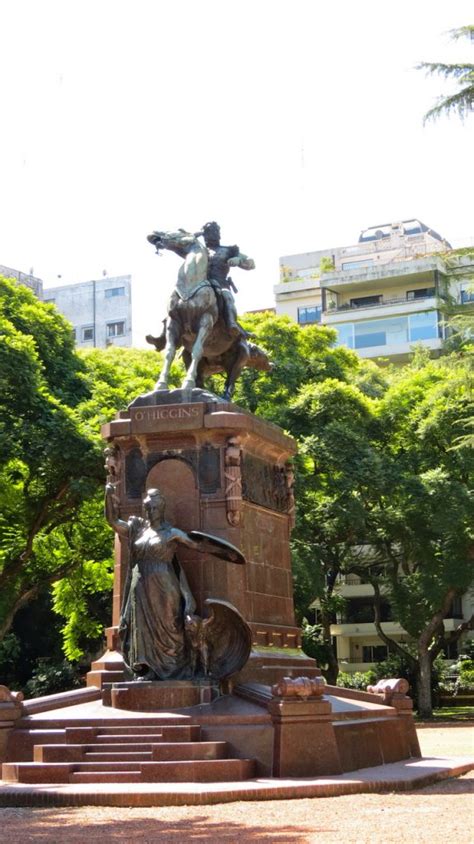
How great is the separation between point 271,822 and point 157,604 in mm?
4956

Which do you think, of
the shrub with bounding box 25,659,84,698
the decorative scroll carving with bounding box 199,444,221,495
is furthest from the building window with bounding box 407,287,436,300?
the decorative scroll carving with bounding box 199,444,221,495

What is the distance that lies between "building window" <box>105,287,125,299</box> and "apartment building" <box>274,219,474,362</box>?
11.8 metres

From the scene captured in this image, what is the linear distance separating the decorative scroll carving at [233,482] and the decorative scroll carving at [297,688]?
2.42 meters

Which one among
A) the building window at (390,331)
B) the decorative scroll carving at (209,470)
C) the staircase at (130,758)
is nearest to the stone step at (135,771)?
the staircase at (130,758)

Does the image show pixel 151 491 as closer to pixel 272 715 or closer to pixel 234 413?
pixel 234 413

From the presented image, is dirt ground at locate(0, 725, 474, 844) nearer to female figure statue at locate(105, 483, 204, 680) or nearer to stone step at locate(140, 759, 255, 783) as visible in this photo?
stone step at locate(140, 759, 255, 783)

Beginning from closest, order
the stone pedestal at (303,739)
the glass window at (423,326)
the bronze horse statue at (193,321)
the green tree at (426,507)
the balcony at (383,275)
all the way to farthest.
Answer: the stone pedestal at (303,739), the bronze horse statue at (193,321), the green tree at (426,507), the glass window at (423,326), the balcony at (383,275)

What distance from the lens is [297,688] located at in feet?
49.2

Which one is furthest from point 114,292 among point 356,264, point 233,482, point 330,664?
point 233,482

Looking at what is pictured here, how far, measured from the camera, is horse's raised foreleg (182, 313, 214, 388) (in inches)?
713

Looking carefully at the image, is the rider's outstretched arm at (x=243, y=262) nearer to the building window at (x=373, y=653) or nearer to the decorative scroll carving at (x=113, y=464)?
the decorative scroll carving at (x=113, y=464)

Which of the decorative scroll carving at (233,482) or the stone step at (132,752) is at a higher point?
the decorative scroll carving at (233,482)

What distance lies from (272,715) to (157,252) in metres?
7.15

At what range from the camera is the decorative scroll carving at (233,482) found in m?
16.7
